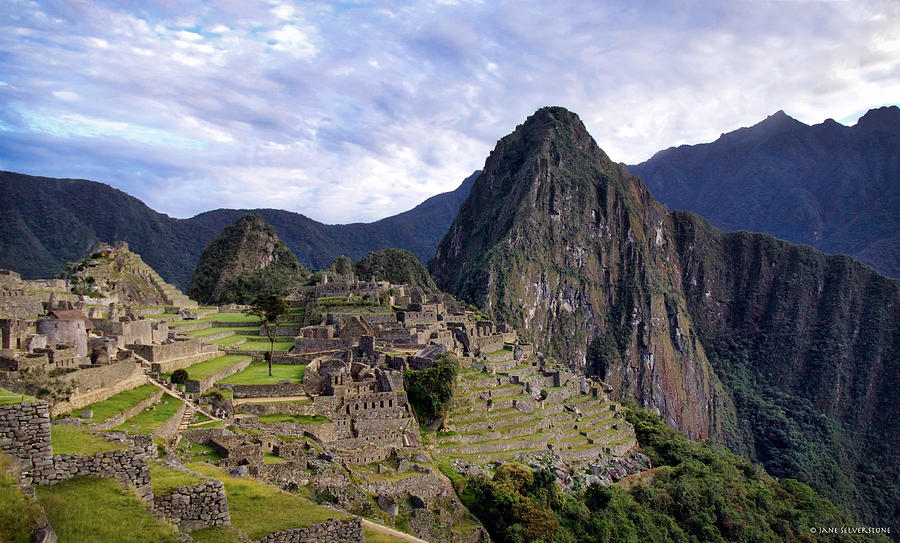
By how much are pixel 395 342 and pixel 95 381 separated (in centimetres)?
2051

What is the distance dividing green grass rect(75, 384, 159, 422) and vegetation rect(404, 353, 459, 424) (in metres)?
13.3

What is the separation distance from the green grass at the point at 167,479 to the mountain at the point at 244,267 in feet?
250

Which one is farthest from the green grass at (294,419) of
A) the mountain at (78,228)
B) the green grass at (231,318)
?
the mountain at (78,228)

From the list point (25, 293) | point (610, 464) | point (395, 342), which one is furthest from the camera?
point (610, 464)

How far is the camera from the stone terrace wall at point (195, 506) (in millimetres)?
9086

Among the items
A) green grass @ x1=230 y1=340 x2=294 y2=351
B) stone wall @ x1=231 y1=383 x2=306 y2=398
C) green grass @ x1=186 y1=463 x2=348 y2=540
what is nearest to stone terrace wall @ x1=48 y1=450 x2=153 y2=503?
green grass @ x1=186 y1=463 x2=348 y2=540

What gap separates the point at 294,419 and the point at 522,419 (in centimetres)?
1860

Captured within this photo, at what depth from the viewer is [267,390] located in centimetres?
2680

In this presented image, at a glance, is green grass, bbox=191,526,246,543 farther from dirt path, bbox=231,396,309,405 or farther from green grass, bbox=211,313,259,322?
green grass, bbox=211,313,259,322

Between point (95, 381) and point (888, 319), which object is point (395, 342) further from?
point (888, 319)

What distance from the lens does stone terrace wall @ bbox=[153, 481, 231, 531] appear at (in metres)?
9.09

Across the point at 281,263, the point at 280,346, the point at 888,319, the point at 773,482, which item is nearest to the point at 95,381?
the point at 280,346

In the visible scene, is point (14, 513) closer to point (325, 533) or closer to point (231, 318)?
point (325, 533)

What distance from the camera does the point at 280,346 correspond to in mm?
37750
